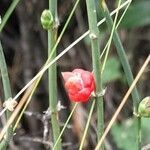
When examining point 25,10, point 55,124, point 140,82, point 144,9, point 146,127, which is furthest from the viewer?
point 140,82

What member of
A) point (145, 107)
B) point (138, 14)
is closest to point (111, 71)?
point (138, 14)

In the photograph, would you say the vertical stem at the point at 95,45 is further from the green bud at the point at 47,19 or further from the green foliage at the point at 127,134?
the green foliage at the point at 127,134

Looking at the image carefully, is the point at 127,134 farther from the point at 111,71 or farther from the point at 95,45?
the point at 95,45

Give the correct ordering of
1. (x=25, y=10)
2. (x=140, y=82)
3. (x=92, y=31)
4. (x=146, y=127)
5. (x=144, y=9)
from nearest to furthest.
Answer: (x=92, y=31), (x=146, y=127), (x=144, y=9), (x=25, y=10), (x=140, y=82)

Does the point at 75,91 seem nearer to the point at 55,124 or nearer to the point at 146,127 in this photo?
the point at 55,124

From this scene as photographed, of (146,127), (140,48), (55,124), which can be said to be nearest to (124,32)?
(140,48)

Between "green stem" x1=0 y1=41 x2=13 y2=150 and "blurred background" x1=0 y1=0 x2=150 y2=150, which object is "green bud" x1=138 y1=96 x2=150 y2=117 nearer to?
"green stem" x1=0 y1=41 x2=13 y2=150
